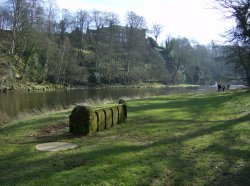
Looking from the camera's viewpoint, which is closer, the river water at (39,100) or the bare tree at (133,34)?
the river water at (39,100)

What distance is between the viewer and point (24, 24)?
64.0 metres

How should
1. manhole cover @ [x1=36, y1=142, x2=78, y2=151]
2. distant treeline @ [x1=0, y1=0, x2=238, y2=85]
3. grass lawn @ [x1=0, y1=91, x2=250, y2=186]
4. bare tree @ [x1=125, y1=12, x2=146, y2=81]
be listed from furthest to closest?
bare tree @ [x1=125, y1=12, x2=146, y2=81], distant treeline @ [x1=0, y1=0, x2=238, y2=85], manhole cover @ [x1=36, y1=142, x2=78, y2=151], grass lawn @ [x1=0, y1=91, x2=250, y2=186]

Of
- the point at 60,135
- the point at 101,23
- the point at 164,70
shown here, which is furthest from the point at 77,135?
the point at 164,70

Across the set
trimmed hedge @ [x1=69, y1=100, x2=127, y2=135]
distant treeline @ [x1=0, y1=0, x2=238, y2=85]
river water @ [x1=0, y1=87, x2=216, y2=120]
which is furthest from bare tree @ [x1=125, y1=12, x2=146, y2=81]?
trimmed hedge @ [x1=69, y1=100, x2=127, y2=135]

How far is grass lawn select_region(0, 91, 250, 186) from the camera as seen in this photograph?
784 centimetres

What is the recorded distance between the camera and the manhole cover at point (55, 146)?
34.8 feet

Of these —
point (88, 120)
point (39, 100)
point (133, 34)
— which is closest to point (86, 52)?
point (133, 34)

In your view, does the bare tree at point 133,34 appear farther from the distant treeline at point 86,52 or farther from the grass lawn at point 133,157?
the grass lawn at point 133,157

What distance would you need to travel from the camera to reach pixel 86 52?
9581 cm

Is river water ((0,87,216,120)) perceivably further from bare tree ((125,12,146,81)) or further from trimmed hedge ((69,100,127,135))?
bare tree ((125,12,146,81))

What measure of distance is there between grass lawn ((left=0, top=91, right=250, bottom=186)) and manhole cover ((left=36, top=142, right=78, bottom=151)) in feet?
0.95

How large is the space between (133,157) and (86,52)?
8799cm

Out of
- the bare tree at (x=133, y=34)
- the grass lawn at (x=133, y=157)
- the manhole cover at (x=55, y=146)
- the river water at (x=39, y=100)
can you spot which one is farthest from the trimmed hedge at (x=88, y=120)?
the bare tree at (x=133, y=34)

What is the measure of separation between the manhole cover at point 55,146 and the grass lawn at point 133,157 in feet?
0.95
